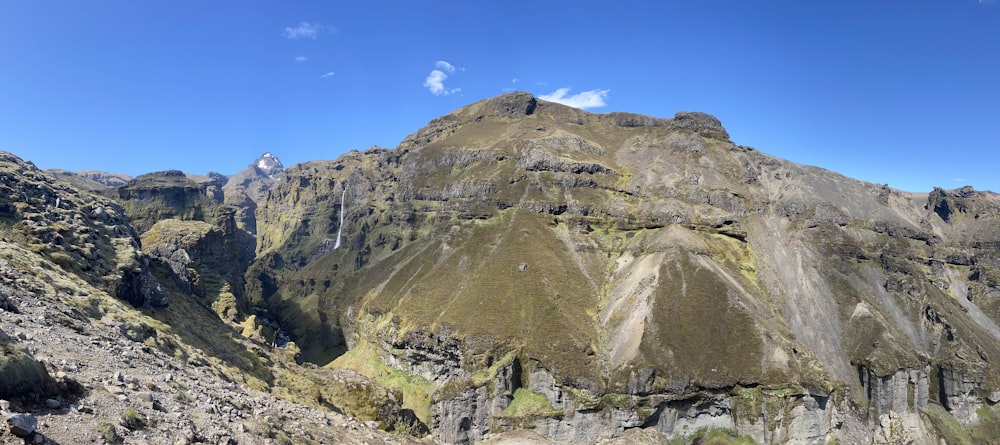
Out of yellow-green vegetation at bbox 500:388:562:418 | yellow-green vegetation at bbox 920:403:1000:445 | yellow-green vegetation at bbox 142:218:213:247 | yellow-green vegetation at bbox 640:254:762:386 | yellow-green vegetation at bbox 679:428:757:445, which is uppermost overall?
yellow-green vegetation at bbox 142:218:213:247

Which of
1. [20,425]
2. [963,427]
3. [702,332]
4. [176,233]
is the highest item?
[176,233]

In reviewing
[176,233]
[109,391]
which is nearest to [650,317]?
[109,391]

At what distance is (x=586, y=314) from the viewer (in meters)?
127

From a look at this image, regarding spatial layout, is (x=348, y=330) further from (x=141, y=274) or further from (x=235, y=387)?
(x=235, y=387)

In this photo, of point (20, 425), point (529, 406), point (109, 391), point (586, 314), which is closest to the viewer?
point (20, 425)

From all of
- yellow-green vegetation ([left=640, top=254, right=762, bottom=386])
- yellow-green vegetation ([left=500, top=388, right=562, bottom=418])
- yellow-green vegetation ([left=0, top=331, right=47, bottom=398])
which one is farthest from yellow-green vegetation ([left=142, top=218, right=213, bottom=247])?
yellow-green vegetation ([left=0, top=331, right=47, bottom=398])

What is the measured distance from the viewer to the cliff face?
102875mm

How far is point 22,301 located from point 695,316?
400ft

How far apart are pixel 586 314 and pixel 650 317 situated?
17.0m

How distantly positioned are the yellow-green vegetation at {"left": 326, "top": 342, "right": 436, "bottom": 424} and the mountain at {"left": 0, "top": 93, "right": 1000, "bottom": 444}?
0.57 m

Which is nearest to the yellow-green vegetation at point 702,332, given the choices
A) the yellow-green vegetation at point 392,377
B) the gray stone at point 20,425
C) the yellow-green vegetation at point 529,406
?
the yellow-green vegetation at point 529,406

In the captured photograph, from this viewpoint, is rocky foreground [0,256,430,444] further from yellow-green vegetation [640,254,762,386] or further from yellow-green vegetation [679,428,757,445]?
yellow-green vegetation [640,254,762,386]

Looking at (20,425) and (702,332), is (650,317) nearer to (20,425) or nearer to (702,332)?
(702,332)

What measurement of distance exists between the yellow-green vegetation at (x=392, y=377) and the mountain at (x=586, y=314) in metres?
0.57
